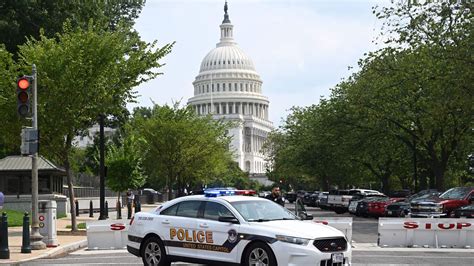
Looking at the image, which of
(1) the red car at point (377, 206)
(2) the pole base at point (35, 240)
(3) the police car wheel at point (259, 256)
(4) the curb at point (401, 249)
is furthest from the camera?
(1) the red car at point (377, 206)

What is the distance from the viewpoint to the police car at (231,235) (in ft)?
44.6

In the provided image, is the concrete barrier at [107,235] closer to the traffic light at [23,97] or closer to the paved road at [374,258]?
the paved road at [374,258]

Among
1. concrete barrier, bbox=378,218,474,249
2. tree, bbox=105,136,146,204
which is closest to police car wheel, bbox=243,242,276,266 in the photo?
concrete barrier, bbox=378,218,474,249

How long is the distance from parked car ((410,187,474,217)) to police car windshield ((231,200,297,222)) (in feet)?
57.4

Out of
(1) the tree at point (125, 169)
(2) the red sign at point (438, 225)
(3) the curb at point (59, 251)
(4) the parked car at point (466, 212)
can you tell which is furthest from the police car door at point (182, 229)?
(1) the tree at point (125, 169)

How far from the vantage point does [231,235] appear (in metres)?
14.5

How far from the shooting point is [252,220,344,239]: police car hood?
1366 cm

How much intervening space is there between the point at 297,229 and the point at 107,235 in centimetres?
962

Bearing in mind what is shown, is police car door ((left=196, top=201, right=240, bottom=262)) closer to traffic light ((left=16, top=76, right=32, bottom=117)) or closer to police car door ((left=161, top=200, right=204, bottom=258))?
police car door ((left=161, top=200, right=204, bottom=258))

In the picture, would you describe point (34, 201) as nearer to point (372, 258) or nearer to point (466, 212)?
point (372, 258)

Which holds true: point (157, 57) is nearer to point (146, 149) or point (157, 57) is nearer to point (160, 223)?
point (160, 223)

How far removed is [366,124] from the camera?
4962 cm

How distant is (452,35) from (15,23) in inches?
919

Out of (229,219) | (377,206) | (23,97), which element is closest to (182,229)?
(229,219)
